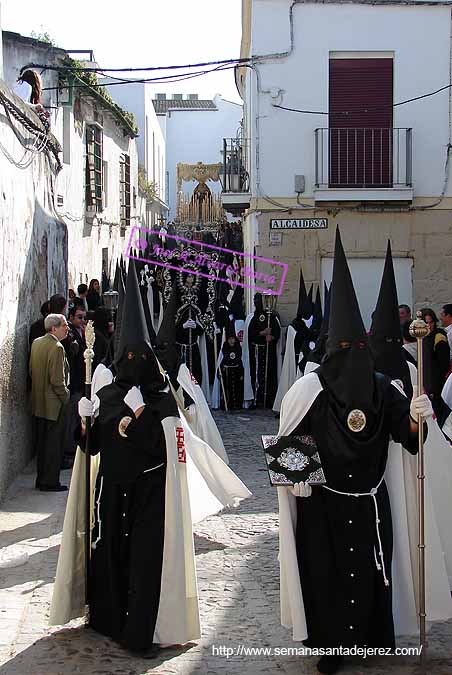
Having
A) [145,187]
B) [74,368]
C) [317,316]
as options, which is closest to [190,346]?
[317,316]

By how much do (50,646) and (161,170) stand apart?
41.0 meters

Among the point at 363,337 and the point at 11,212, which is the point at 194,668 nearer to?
the point at 363,337

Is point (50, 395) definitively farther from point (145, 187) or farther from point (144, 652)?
point (145, 187)

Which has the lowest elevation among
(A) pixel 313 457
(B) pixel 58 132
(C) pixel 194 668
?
(C) pixel 194 668

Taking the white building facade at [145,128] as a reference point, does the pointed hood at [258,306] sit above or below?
below

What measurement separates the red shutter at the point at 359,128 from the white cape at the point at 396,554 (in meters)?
11.8

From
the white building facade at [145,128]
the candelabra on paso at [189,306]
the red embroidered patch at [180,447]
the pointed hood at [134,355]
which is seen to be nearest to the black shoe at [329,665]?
the red embroidered patch at [180,447]

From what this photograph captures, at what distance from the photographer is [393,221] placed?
54.1ft

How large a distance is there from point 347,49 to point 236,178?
3187 mm

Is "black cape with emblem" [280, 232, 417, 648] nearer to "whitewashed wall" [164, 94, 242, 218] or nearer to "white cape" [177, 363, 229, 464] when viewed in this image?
"white cape" [177, 363, 229, 464]

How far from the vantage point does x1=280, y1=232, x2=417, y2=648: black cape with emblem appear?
4.94 m

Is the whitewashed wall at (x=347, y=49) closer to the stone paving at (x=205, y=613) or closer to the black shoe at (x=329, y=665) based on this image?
the stone paving at (x=205, y=613)

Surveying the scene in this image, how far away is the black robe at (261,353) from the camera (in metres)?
14.9

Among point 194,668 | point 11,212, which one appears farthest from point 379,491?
point 11,212
